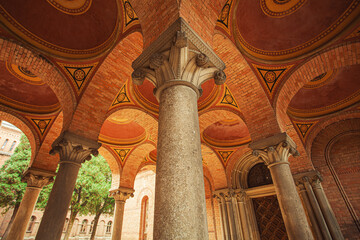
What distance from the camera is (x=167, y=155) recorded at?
1.93 metres

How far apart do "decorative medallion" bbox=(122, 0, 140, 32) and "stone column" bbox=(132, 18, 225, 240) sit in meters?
2.13

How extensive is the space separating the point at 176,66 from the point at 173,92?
0.40 m

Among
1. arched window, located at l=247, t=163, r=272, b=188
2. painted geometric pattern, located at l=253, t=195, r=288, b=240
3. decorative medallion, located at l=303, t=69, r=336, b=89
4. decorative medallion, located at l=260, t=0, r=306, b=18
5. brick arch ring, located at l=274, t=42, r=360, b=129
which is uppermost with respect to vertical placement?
decorative medallion, located at l=260, t=0, r=306, b=18

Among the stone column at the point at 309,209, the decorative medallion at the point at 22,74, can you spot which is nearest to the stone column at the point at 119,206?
the decorative medallion at the point at 22,74

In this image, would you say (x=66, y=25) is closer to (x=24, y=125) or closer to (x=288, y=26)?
(x=24, y=125)

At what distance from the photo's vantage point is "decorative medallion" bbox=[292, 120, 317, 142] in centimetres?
787

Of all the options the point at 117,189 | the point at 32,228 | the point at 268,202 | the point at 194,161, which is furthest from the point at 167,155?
the point at 32,228

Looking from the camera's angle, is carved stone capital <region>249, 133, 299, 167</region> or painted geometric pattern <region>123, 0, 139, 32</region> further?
carved stone capital <region>249, 133, 299, 167</region>

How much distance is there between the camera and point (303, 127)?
312 inches

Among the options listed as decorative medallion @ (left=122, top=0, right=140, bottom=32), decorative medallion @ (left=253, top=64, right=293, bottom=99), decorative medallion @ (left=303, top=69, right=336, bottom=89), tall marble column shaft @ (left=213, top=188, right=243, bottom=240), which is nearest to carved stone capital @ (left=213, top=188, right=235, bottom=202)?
tall marble column shaft @ (left=213, top=188, right=243, bottom=240)

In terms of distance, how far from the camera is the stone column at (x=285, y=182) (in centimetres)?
386

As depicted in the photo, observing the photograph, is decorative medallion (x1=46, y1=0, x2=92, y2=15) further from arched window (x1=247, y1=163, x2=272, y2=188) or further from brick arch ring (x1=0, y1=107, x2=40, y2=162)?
arched window (x1=247, y1=163, x2=272, y2=188)

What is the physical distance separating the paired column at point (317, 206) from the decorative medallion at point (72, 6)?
9.02m

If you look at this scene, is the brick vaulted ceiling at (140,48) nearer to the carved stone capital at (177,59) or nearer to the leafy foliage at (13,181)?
the carved stone capital at (177,59)
